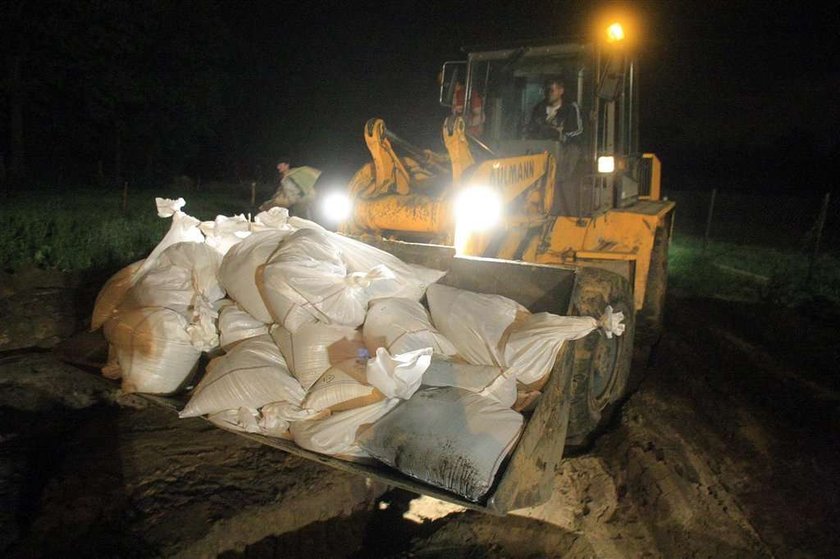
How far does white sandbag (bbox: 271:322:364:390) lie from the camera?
9.71 feet

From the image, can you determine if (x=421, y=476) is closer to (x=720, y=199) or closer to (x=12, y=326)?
(x=12, y=326)

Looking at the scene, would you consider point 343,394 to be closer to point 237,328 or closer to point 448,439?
point 448,439

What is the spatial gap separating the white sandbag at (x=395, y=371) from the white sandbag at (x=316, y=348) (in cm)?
41

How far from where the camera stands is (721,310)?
7.11 m

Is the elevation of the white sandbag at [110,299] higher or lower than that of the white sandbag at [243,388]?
higher

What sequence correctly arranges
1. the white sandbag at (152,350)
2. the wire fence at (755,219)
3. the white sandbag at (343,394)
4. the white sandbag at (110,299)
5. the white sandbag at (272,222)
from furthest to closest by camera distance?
1. the wire fence at (755,219)
2. the white sandbag at (272,222)
3. the white sandbag at (110,299)
4. the white sandbag at (152,350)
5. the white sandbag at (343,394)

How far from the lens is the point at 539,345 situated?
2.98 metres

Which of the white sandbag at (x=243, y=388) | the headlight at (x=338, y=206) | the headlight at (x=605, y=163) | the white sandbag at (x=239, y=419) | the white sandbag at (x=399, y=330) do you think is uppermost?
the headlight at (x=605, y=163)

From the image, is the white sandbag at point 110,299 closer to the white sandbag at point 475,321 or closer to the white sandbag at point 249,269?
the white sandbag at point 249,269

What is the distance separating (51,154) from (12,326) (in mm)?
27547

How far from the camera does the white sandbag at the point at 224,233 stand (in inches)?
Answer: 151

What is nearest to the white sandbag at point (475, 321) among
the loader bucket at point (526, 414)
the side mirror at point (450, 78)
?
the loader bucket at point (526, 414)

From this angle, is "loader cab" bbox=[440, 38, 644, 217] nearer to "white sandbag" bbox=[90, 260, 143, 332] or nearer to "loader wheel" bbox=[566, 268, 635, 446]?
"loader wheel" bbox=[566, 268, 635, 446]

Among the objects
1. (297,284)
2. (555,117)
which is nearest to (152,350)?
(297,284)
